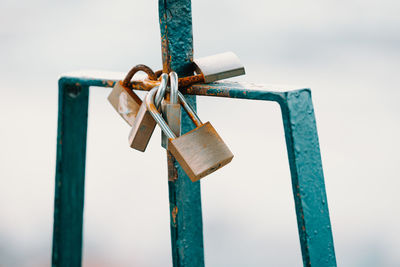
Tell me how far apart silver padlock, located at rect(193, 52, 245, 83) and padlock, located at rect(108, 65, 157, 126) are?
0.08 metres

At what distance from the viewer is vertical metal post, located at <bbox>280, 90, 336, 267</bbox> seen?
0.60 meters

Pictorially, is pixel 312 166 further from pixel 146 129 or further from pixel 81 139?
pixel 81 139

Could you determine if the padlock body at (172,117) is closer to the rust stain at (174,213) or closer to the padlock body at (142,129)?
the padlock body at (142,129)

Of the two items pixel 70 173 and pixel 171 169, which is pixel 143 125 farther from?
pixel 70 173

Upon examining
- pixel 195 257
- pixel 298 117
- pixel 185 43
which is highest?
pixel 185 43

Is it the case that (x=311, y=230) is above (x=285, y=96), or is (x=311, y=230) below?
below

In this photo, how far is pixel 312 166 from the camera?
0.61m

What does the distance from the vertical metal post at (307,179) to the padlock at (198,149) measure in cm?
9

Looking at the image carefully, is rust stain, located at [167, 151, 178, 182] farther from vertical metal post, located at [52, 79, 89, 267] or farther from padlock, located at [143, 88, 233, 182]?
vertical metal post, located at [52, 79, 89, 267]

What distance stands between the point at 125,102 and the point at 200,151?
16 cm

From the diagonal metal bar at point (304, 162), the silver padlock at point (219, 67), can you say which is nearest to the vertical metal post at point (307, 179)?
the diagonal metal bar at point (304, 162)

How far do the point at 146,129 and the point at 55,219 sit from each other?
0.39 m

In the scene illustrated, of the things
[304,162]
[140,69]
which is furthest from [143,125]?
[304,162]

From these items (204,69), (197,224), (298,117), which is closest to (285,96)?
(298,117)
